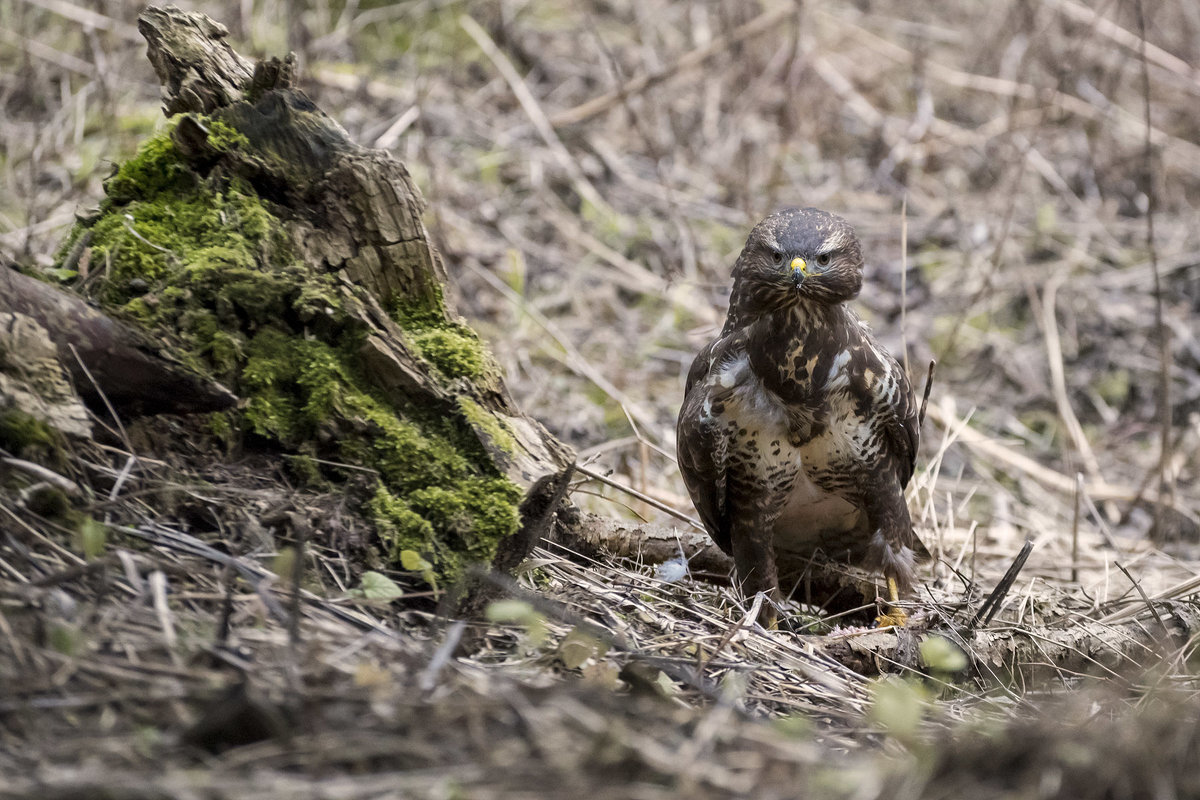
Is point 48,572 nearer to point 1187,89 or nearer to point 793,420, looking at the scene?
point 793,420

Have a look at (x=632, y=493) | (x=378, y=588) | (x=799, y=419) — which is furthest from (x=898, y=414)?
(x=378, y=588)

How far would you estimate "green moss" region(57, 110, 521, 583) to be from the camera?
2.82m

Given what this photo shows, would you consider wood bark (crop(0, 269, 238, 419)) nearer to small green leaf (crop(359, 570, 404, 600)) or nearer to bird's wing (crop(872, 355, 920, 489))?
small green leaf (crop(359, 570, 404, 600))

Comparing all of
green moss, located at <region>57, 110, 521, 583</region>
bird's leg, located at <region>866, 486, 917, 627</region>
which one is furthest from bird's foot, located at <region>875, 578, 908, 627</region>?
green moss, located at <region>57, 110, 521, 583</region>

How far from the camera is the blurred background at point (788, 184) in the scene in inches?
238

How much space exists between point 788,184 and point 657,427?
11.8 feet

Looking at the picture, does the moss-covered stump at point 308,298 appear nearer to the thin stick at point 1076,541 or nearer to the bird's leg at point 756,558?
the bird's leg at point 756,558

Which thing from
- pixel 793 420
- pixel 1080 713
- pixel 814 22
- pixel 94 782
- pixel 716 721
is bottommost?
pixel 94 782

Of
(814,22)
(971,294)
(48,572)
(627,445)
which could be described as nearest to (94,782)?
(48,572)

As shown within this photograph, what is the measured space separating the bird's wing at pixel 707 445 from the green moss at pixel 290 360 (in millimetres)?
1117

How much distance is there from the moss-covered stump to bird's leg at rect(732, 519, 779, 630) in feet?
3.94

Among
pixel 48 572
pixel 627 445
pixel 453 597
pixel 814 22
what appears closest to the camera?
pixel 48 572

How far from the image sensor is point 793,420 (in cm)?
382

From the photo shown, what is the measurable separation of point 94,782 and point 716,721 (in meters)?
1.04
